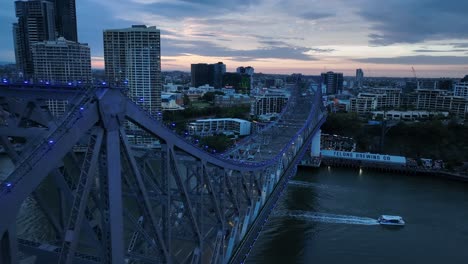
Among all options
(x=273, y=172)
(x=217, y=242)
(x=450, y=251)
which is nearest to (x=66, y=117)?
(x=217, y=242)

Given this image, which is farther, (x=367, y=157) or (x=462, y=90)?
(x=462, y=90)

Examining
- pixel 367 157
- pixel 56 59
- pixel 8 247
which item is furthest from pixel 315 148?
pixel 8 247

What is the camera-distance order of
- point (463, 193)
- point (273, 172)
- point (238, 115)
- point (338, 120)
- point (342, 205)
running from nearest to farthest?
point (273, 172), point (342, 205), point (463, 193), point (338, 120), point (238, 115)

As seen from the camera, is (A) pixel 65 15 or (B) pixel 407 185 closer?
(B) pixel 407 185

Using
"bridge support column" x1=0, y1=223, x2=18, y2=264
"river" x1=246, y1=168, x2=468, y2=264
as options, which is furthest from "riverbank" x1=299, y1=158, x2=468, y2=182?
"bridge support column" x1=0, y1=223, x2=18, y2=264

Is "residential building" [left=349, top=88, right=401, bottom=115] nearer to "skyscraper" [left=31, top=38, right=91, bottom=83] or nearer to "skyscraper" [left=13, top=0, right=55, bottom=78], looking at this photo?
"skyscraper" [left=31, top=38, right=91, bottom=83]

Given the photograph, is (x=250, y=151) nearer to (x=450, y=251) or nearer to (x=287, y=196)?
(x=287, y=196)

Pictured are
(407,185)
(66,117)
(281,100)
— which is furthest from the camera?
(281,100)

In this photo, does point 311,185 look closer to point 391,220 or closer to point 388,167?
point 391,220
